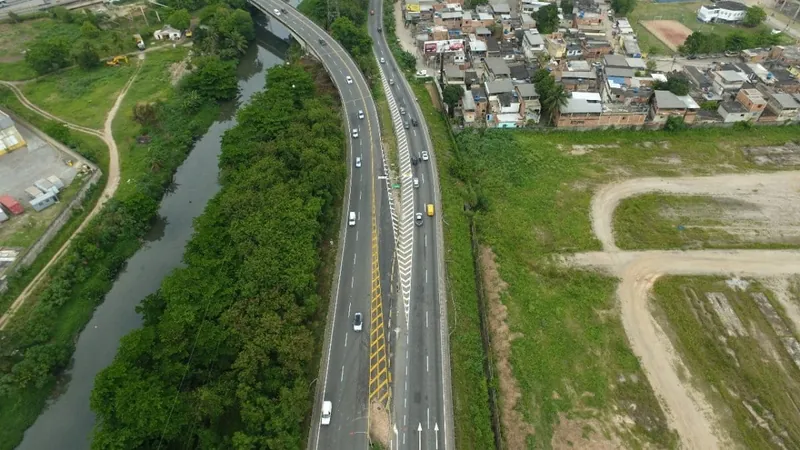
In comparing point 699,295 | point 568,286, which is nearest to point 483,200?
point 568,286

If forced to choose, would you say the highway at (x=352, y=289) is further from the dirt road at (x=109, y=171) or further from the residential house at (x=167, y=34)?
the residential house at (x=167, y=34)

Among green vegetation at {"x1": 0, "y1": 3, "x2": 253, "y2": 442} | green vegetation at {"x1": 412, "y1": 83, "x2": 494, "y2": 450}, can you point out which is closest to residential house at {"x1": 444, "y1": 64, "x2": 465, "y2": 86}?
green vegetation at {"x1": 412, "y1": 83, "x2": 494, "y2": 450}

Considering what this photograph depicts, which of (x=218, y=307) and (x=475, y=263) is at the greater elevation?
(x=218, y=307)

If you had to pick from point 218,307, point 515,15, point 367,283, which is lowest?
point 367,283

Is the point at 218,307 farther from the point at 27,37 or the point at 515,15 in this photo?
the point at 27,37

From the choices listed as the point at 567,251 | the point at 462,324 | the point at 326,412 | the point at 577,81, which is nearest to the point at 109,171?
the point at 326,412

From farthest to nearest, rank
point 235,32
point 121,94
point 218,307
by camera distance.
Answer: point 235,32 → point 121,94 → point 218,307

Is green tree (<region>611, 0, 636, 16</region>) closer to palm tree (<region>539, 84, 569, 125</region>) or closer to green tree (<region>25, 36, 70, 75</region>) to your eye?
palm tree (<region>539, 84, 569, 125</region>)
